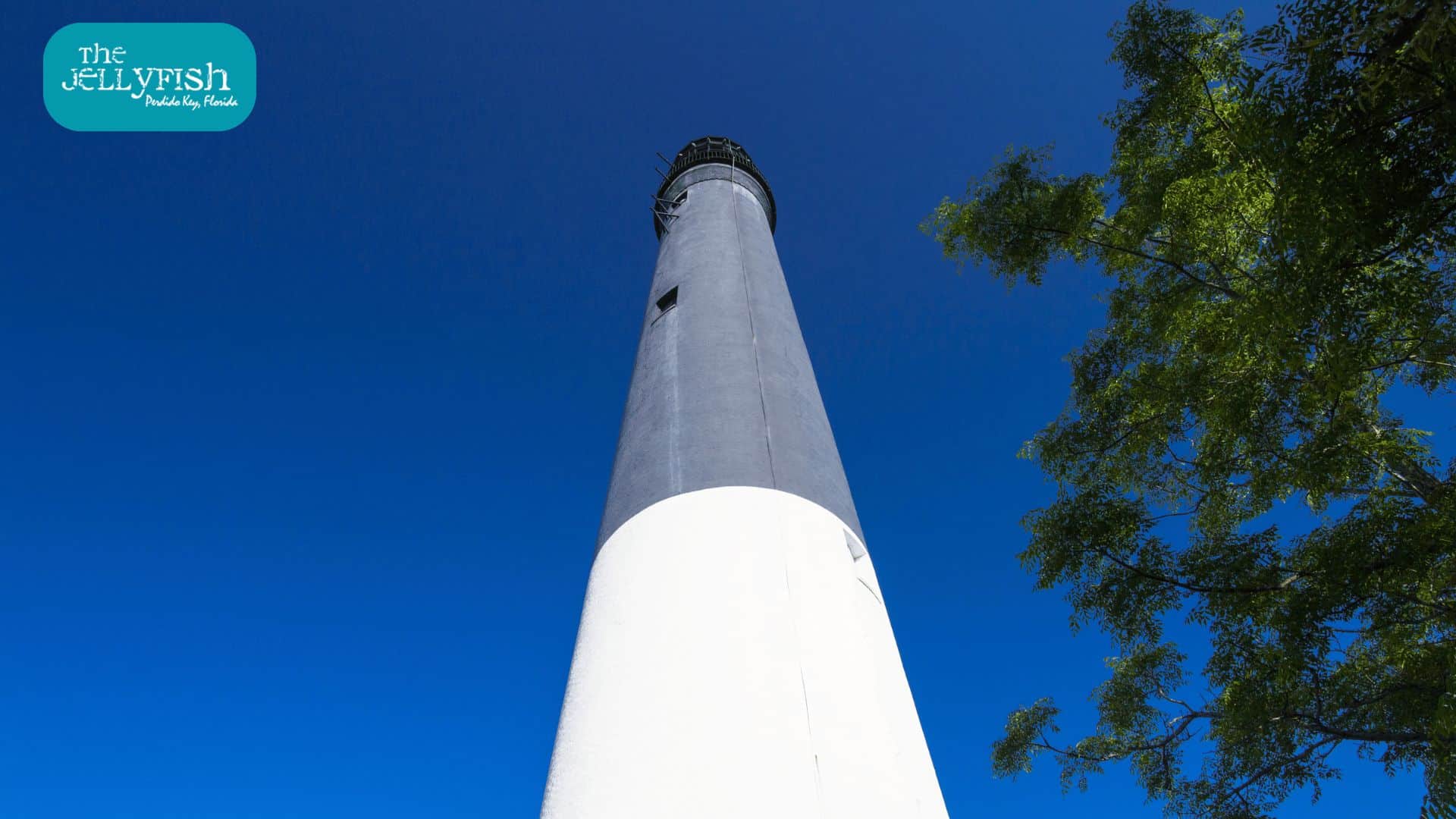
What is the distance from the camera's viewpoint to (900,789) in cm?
407

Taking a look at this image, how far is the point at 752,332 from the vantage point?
696 cm

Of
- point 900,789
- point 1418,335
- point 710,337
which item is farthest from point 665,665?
point 1418,335

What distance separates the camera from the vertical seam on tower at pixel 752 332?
18.7 feet

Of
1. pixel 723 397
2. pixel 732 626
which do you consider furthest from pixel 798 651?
pixel 723 397

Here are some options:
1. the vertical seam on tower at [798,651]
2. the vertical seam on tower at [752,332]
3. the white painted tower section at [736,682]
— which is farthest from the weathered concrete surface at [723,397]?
the vertical seam on tower at [798,651]

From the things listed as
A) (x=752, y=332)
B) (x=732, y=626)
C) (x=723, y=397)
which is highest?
(x=752, y=332)

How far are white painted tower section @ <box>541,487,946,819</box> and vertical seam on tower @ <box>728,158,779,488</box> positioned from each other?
16.6 inches

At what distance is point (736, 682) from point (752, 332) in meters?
3.52

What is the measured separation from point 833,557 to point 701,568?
3.06ft

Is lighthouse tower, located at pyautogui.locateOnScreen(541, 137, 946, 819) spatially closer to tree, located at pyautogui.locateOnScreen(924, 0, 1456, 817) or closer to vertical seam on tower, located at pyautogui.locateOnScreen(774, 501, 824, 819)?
vertical seam on tower, located at pyautogui.locateOnScreen(774, 501, 824, 819)

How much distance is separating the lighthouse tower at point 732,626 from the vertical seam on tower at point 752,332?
22 millimetres

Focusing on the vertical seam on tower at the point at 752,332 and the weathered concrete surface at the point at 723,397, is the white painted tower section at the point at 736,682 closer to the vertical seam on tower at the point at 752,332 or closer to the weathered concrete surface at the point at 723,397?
the weathered concrete surface at the point at 723,397

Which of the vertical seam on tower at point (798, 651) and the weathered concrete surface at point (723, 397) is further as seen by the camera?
the weathered concrete surface at point (723, 397)

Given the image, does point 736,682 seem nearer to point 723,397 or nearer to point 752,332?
point 723,397
